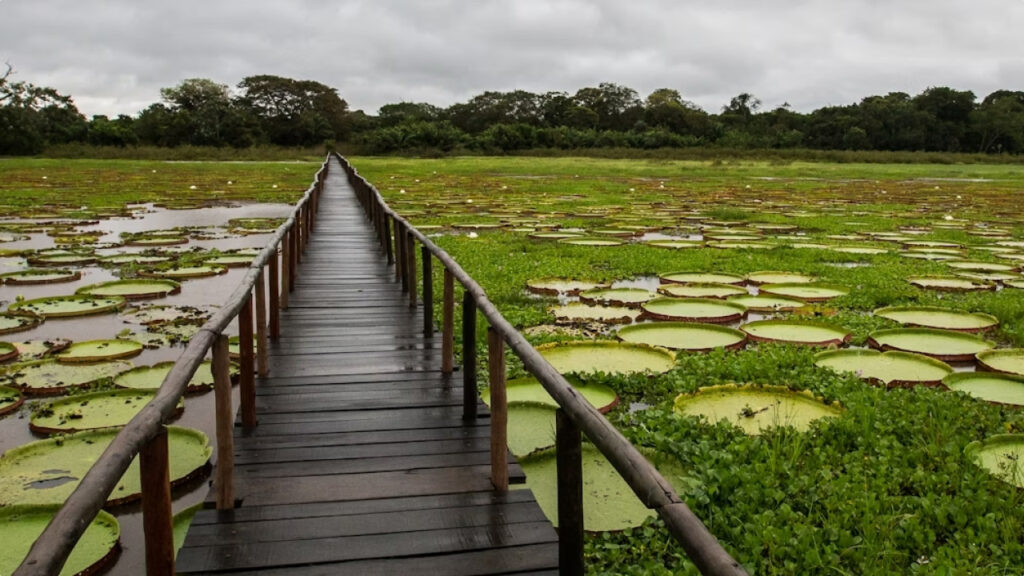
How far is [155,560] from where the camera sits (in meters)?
1.84

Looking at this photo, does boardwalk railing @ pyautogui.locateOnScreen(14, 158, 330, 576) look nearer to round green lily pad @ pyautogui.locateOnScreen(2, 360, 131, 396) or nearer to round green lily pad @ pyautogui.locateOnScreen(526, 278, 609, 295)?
round green lily pad @ pyautogui.locateOnScreen(2, 360, 131, 396)

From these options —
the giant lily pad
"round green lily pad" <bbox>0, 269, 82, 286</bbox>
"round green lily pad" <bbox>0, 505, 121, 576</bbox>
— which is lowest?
"round green lily pad" <bbox>0, 505, 121, 576</bbox>

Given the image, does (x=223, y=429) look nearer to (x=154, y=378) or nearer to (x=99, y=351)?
(x=154, y=378)

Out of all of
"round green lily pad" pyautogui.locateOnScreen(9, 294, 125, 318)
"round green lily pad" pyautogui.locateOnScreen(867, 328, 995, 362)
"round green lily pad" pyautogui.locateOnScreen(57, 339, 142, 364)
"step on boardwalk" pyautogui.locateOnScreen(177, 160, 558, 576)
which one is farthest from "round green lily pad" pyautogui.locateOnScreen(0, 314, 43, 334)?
"round green lily pad" pyautogui.locateOnScreen(867, 328, 995, 362)

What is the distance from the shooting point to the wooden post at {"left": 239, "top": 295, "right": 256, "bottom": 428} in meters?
Answer: 3.33

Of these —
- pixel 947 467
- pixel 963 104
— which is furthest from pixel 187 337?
pixel 963 104

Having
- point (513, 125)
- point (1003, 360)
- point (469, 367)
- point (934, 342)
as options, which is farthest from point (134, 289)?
point (513, 125)

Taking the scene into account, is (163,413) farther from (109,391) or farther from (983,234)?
(983,234)

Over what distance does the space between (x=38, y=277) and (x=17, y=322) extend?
2088mm

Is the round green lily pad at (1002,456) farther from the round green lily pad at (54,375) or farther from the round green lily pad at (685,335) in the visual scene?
the round green lily pad at (54,375)

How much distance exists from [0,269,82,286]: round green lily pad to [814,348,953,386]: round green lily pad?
681cm

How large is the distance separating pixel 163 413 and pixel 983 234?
12.6 metres

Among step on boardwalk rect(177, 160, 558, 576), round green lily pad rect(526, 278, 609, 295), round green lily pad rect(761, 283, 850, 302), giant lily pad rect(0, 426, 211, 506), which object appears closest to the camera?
step on boardwalk rect(177, 160, 558, 576)

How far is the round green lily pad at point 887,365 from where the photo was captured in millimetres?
4355
